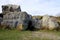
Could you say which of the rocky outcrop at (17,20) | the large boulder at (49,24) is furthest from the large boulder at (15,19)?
the large boulder at (49,24)

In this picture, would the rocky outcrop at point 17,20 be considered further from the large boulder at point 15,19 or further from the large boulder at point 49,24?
the large boulder at point 49,24

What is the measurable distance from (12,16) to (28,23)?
7.57 feet

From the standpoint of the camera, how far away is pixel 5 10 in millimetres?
26297

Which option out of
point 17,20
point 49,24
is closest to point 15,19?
point 17,20

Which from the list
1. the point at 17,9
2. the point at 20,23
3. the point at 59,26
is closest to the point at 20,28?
the point at 20,23

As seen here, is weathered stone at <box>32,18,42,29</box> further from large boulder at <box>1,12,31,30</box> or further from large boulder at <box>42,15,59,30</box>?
large boulder at <box>1,12,31,30</box>

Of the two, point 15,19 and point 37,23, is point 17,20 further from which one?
point 37,23

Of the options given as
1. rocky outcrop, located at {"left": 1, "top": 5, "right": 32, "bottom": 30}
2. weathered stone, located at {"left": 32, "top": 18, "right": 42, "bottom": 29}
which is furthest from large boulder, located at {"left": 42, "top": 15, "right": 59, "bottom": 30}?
rocky outcrop, located at {"left": 1, "top": 5, "right": 32, "bottom": 30}

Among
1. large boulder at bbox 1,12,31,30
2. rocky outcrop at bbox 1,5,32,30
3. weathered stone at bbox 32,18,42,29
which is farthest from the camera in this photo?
weathered stone at bbox 32,18,42,29

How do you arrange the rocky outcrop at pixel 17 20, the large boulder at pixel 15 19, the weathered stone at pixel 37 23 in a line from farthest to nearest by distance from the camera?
1. the weathered stone at pixel 37 23
2. the large boulder at pixel 15 19
3. the rocky outcrop at pixel 17 20

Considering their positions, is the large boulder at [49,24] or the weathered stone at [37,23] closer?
the large boulder at [49,24]

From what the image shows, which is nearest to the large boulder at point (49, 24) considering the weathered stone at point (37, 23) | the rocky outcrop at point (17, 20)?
the weathered stone at point (37, 23)

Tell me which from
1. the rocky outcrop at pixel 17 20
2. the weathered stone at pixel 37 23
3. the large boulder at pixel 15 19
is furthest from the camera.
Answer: the weathered stone at pixel 37 23

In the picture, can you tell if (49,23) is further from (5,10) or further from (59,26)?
(5,10)
